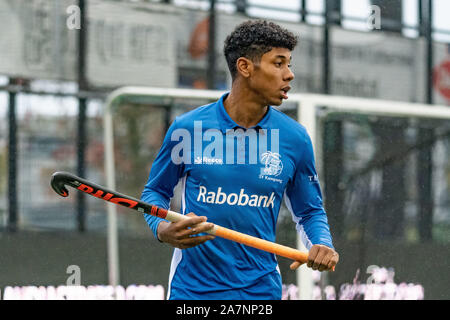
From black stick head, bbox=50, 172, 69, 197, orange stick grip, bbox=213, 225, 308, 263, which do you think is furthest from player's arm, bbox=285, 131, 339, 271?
black stick head, bbox=50, 172, 69, 197

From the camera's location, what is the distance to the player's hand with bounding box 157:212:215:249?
104 inches

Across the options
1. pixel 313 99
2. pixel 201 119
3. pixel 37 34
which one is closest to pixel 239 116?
pixel 201 119

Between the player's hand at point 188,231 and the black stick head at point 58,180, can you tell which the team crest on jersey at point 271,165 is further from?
the black stick head at point 58,180

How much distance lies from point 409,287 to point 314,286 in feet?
2.25

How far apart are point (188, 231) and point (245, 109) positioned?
55 centimetres

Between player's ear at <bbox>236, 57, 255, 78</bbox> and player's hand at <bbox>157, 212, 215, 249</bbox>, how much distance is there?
22.5 inches

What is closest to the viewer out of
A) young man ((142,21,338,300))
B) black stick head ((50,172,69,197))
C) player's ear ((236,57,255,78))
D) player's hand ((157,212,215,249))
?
player's hand ((157,212,215,249))

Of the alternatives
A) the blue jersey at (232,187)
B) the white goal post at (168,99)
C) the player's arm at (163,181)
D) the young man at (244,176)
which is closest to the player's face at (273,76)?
the young man at (244,176)

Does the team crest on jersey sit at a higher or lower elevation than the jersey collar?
lower

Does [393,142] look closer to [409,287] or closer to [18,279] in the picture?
[409,287]

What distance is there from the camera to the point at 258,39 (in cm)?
292

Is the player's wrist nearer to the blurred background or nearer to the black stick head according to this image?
the black stick head

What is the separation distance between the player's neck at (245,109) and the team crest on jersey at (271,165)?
0.14 m

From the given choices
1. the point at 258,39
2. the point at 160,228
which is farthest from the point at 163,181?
the point at 258,39
